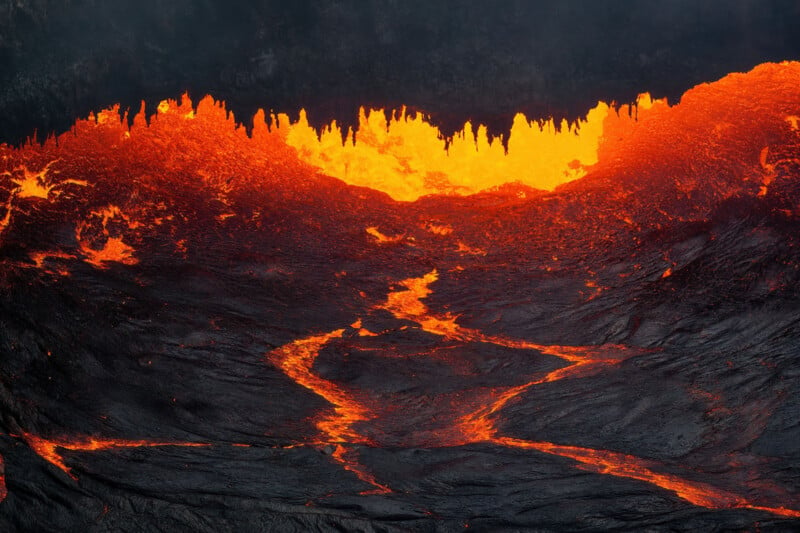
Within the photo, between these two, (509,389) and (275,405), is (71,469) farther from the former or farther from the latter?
(509,389)

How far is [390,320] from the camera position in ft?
73.6

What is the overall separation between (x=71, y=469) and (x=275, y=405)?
4887 millimetres

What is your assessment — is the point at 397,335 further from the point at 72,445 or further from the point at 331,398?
the point at 72,445

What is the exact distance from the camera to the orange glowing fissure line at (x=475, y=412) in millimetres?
17141

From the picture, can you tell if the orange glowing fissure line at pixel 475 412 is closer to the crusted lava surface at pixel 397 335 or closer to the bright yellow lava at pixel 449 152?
the crusted lava surface at pixel 397 335

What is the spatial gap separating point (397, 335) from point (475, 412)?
324cm

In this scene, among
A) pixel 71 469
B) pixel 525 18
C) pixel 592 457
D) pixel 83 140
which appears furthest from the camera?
pixel 525 18

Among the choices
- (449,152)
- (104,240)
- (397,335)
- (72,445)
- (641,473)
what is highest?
(449,152)

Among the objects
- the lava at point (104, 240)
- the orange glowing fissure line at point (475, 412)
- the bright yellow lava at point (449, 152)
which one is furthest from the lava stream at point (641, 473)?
the lava at point (104, 240)

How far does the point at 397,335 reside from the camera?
869 inches

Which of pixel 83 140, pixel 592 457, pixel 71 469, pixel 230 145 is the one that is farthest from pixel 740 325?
pixel 83 140

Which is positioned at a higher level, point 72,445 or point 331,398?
point 331,398

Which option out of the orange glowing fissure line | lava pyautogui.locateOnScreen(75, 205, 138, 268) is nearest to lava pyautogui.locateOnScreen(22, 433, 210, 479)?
the orange glowing fissure line

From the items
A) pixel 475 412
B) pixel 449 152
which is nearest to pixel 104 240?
pixel 449 152
